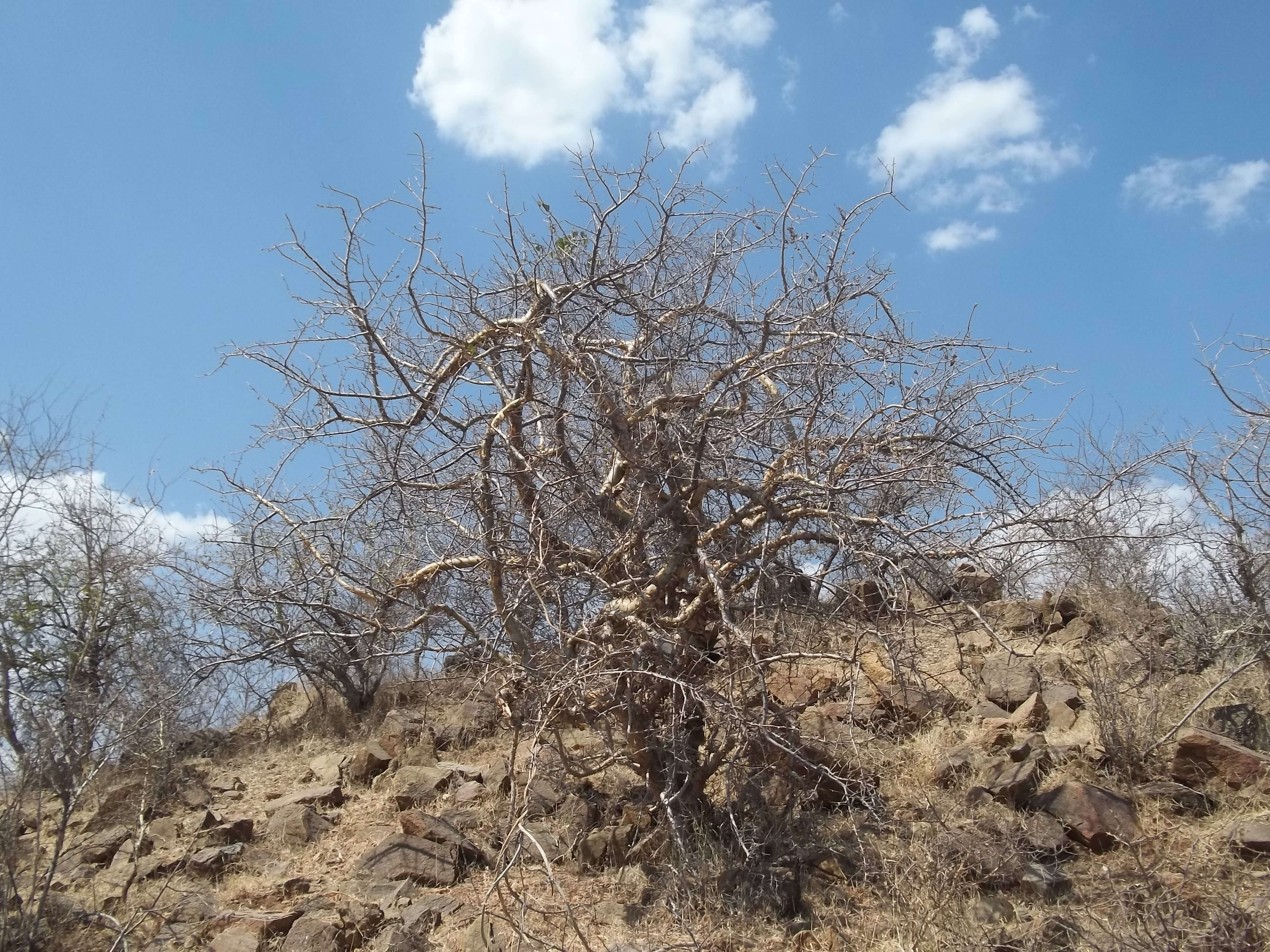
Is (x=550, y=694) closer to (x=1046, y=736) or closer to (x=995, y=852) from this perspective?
(x=995, y=852)

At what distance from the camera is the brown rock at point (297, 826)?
7.72 meters

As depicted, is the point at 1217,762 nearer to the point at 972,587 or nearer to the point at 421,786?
the point at 972,587

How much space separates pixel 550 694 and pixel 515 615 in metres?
1.03

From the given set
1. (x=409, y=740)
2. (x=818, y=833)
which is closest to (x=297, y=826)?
(x=409, y=740)

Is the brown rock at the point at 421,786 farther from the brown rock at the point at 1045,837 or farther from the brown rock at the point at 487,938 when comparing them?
the brown rock at the point at 1045,837

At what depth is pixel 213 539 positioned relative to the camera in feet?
22.1

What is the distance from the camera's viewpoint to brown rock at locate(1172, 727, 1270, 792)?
626cm

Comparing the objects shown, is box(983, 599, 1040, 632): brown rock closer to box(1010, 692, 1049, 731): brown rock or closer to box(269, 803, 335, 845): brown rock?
box(1010, 692, 1049, 731): brown rock

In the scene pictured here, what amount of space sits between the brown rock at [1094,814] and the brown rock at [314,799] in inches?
226

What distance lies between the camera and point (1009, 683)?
825cm

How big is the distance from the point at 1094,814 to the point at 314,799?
6.17 m

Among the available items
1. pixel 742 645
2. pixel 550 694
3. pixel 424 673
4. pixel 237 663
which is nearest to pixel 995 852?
pixel 742 645

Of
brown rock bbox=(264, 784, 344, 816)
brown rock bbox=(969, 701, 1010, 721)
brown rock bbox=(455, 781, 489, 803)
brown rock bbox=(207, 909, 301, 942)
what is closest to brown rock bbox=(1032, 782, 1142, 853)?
brown rock bbox=(969, 701, 1010, 721)

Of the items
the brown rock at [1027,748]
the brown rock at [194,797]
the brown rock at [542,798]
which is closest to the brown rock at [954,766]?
the brown rock at [1027,748]
